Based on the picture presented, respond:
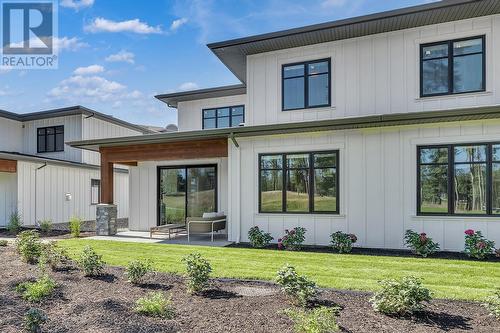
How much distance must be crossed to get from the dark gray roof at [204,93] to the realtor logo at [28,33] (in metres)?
4.49

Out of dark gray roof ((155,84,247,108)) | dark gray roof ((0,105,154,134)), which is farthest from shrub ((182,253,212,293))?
dark gray roof ((0,105,154,134))

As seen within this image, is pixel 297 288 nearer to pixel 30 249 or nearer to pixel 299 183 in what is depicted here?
pixel 299 183

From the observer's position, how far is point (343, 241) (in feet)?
28.5

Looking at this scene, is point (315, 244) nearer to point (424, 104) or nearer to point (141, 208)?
point (424, 104)

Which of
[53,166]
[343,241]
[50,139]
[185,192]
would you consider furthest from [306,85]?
[50,139]

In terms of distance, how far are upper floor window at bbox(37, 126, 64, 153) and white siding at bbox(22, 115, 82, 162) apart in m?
0.22

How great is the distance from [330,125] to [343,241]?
2894mm

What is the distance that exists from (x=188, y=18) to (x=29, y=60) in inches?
241

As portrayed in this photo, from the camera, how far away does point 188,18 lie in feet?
44.0

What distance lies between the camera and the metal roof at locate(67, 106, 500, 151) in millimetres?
7676

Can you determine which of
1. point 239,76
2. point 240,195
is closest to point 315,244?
point 240,195

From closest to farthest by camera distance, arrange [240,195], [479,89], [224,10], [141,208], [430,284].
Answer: [430,284] < [479,89] < [240,195] < [224,10] < [141,208]

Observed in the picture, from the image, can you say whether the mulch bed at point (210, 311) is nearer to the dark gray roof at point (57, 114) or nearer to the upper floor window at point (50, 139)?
the dark gray roof at point (57, 114)

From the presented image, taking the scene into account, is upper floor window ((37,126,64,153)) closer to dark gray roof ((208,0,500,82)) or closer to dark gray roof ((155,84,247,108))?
dark gray roof ((155,84,247,108))
